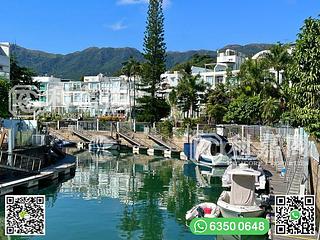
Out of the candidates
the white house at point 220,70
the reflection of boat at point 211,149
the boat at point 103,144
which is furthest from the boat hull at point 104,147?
the white house at point 220,70

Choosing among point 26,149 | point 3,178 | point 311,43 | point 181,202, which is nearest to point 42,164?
point 26,149

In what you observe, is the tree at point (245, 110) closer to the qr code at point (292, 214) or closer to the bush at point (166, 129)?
the bush at point (166, 129)

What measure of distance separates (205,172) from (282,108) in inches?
407

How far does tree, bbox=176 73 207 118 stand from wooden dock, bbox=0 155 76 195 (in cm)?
2303

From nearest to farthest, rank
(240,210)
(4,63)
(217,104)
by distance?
(240,210) < (217,104) < (4,63)

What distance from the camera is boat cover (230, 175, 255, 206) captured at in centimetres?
1900

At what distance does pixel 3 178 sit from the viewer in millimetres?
24578

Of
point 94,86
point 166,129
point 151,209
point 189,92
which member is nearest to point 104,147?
point 166,129

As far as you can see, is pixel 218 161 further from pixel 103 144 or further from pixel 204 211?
pixel 204 211

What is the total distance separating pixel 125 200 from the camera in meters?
25.2

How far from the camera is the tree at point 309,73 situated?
14664mm

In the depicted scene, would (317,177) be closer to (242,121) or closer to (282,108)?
(282,108)

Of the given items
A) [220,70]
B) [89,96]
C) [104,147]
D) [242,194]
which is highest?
[220,70]

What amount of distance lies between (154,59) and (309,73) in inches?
1774
